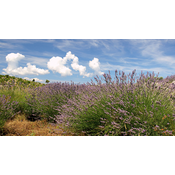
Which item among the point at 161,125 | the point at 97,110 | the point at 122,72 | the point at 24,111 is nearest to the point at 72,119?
the point at 97,110

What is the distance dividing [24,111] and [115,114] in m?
3.87

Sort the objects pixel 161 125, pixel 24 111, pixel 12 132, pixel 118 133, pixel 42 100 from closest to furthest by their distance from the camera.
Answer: pixel 161 125, pixel 118 133, pixel 12 132, pixel 42 100, pixel 24 111

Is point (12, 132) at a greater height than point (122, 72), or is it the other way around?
point (122, 72)

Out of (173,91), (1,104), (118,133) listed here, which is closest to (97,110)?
(118,133)

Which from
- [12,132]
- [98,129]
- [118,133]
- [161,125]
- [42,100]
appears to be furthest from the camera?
[42,100]

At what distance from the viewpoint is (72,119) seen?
297 cm

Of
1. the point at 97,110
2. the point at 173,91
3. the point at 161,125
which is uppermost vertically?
the point at 173,91

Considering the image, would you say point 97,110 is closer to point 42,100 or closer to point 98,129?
point 98,129

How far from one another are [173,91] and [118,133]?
1.54m

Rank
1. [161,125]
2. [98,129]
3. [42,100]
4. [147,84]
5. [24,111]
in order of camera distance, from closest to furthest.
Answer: [161,125]
[98,129]
[147,84]
[42,100]
[24,111]

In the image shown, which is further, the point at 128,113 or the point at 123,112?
the point at 128,113

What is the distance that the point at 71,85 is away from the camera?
5234 mm

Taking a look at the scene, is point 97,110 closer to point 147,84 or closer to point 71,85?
point 147,84

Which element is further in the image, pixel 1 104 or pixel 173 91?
pixel 1 104
